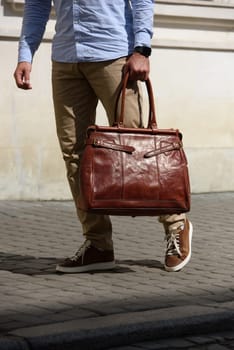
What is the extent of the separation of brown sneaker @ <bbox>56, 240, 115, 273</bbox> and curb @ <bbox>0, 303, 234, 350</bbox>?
3.59ft

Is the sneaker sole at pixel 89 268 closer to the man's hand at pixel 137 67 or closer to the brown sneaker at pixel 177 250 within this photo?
the brown sneaker at pixel 177 250

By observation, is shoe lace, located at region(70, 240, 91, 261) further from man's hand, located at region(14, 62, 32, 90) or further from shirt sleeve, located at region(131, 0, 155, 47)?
shirt sleeve, located at region(131, 0, 155, 47)

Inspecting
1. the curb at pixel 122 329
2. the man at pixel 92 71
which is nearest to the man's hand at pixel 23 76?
the man at pixel 92 71

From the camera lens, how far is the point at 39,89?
31.9 feet

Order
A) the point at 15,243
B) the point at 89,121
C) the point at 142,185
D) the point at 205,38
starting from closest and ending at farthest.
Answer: the point at 142,185
the point at 89,121
the point at 15,243
the point at 205,38

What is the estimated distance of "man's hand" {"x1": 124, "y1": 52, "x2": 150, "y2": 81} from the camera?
6531 mm

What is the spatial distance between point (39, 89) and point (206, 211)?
5.36ft

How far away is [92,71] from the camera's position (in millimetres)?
6691

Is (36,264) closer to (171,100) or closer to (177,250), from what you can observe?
(177,250)

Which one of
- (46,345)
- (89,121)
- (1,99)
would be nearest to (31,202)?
(1,99)

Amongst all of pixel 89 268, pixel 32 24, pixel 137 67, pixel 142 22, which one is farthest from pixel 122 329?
pixel 32 24

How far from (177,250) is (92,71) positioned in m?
1.11

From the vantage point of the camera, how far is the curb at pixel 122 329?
5.21 metres

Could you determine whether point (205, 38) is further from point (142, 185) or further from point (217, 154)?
point (142, 185)
